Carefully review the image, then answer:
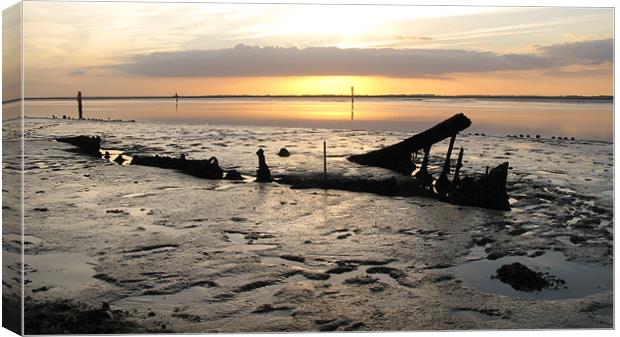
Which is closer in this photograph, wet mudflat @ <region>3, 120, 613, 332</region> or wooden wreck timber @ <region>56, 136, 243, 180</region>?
wet mudflat @ <region>3, 120, 613, 332</region>

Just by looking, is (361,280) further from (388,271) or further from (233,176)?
(233,176)

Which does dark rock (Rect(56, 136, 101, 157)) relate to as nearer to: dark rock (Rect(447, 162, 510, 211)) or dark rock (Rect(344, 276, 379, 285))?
dark rock (Rect(447, 162, 510, 211))

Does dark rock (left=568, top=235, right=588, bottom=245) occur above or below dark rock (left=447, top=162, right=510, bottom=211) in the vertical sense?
below

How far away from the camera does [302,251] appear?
8742 mm

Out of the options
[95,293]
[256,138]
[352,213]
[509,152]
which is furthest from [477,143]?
[95,293]

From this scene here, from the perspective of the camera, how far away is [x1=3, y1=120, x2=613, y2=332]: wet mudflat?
22.3 ft

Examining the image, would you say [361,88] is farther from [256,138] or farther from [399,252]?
[256,138]

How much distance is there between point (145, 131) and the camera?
99.5 ft

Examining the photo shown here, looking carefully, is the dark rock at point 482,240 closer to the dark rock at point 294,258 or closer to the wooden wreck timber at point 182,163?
the dark rock at point 294,258

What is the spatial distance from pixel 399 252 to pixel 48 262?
5.30 m

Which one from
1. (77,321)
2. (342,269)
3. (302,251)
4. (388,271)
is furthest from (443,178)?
(77,321)

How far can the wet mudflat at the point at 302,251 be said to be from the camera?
6.79 m

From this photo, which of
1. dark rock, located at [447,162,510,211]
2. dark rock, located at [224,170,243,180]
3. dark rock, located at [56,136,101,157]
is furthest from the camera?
dark rock, located at [56,136,101,157]

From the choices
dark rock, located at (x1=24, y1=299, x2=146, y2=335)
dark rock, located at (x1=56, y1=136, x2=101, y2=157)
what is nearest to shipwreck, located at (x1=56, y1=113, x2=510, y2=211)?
dark rock, located at (x1=56, y1=136, x2=101, y2=157)
